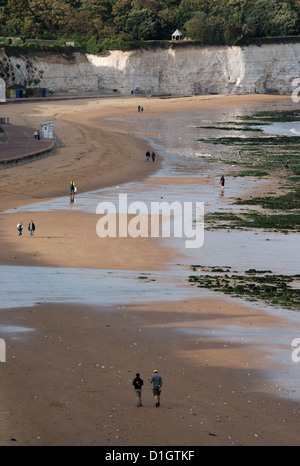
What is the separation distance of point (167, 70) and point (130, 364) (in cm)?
11242

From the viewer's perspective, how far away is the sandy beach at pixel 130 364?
16547 millimetres

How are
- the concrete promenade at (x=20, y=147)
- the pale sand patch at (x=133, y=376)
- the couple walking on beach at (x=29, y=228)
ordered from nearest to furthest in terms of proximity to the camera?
the pale sand patch at (x=133, y=376) → the couple walking on beach at (x=29, y=228) → the concrete promenade at (x=20, y=147)

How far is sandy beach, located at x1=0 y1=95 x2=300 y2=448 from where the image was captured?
54.3ft

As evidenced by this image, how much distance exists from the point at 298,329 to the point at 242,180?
31.7 metres

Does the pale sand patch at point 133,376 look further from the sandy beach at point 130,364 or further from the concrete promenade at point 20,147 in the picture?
the concrete promenade at point 20,147

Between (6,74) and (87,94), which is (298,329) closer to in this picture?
(6,74)

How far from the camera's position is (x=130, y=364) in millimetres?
20188

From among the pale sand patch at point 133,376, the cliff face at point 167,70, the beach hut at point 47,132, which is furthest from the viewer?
the cliff face at point 167,70

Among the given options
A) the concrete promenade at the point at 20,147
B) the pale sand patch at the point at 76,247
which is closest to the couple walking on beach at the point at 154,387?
the pale sand patch at the point at 76,247

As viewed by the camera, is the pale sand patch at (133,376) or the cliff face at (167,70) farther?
the cliff face at (167,70)

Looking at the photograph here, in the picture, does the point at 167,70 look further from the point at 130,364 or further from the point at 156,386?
the point at 156,386

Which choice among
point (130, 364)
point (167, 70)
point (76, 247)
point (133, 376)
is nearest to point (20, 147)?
→ point (76, 247)

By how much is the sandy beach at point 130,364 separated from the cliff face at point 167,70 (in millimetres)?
80341

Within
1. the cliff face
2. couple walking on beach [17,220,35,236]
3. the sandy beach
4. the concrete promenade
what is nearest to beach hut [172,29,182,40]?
the cliff face
